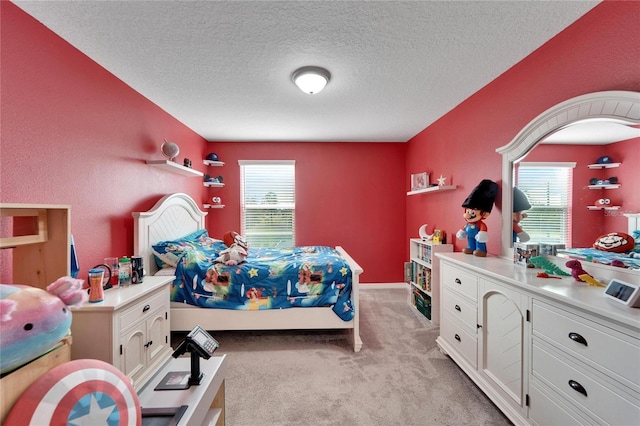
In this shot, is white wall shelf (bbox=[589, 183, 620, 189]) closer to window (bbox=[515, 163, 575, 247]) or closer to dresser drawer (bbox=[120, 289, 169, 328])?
window (bbox=[515, 163, 575, 247])

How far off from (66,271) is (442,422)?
2354mm

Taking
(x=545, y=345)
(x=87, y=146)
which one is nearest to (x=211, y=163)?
(x=87, y=146)

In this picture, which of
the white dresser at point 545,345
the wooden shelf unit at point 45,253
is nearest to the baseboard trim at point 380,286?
the white dresser at point 545,345

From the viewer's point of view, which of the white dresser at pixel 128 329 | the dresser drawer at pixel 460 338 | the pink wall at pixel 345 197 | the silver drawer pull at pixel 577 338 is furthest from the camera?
the pink wall at pixel 345 197

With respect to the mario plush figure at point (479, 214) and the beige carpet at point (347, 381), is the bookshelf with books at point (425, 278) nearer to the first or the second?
the beige carpet at point (347, 381)

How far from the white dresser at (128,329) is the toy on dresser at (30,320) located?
27.3 inches

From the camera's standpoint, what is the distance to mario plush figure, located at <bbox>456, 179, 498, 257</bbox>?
7.35 ft

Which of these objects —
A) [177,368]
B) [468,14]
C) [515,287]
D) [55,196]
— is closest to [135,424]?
[177,368]

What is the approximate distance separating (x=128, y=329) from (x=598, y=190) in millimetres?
3044

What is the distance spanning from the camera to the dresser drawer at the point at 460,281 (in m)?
1.90

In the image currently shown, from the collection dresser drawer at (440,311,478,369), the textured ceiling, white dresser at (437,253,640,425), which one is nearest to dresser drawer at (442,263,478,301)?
white dresser at (437,253,640,425)

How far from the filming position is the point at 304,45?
179cm

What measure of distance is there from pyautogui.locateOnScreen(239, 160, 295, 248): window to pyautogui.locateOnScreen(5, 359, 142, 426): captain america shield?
3546 millimetres

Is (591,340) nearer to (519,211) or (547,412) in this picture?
(547,412)
